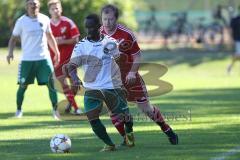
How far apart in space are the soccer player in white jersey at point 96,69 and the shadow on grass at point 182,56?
70.9 ft

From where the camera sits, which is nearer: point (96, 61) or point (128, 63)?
point (96, 61)

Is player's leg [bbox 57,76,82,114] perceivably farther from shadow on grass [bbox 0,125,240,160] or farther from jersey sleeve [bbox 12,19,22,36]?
shadow on grass [bbox 0,125,240,160]

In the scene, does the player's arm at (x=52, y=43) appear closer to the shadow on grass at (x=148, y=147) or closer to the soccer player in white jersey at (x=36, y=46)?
the soccer player in white jersey at (x=36, y=46)

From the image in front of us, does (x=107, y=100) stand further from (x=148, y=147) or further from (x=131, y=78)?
(x=148, y=147)

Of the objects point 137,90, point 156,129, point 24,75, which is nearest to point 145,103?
point 137,90

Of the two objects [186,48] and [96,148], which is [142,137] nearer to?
[96,148]

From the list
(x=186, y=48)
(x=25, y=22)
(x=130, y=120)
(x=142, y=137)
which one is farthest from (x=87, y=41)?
(x=186, y=48)

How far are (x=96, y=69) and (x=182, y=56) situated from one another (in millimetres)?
23170

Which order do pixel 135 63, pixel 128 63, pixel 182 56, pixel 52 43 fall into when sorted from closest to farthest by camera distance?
1. pixel 135 63
2. pixel 128 63
3. pixel 52 43
4. pixel 182 56

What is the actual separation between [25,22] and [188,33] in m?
23.9

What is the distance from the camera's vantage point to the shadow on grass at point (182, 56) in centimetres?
3285

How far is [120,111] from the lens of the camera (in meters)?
11.2

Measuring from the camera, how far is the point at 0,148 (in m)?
11.6

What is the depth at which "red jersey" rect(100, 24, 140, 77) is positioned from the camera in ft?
37.2
